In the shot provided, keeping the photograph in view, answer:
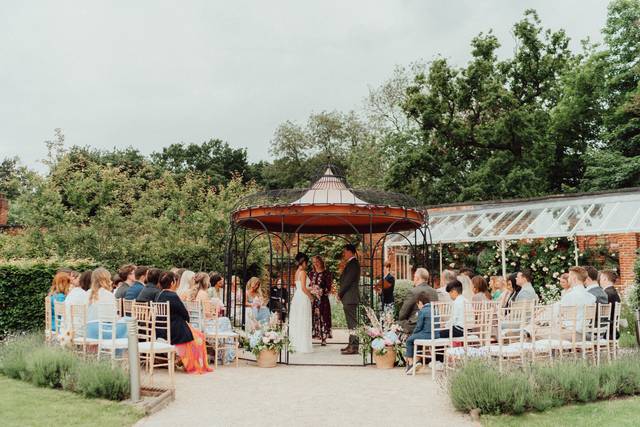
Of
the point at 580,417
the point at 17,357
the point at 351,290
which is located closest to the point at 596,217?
the point at 351,290

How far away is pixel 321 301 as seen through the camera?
1307cm

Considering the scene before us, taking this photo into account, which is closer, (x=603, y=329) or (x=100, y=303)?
(x=603, y=329)

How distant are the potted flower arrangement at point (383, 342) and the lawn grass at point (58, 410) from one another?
434 centimetres

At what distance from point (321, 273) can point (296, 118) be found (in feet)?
106

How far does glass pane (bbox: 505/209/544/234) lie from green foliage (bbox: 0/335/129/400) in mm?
12234

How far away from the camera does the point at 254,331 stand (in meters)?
10.1

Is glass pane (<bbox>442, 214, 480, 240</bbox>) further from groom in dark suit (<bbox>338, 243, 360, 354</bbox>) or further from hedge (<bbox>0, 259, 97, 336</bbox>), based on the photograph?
hedge (<bbox>0, 259, 97, 336</bbox>)

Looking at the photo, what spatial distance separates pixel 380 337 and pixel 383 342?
0.10 m

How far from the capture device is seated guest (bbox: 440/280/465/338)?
865cm

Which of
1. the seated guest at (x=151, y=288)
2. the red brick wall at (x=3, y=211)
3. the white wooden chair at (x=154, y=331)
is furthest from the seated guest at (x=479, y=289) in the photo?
the red brick wall at (x=3, y=211)

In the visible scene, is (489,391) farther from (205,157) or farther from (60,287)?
(205,157)

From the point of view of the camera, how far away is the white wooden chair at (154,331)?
7.97m

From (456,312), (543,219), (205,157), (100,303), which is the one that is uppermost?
(205,157)

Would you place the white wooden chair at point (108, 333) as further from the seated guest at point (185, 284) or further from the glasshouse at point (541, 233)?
the glasshouse at point (541, 233)
